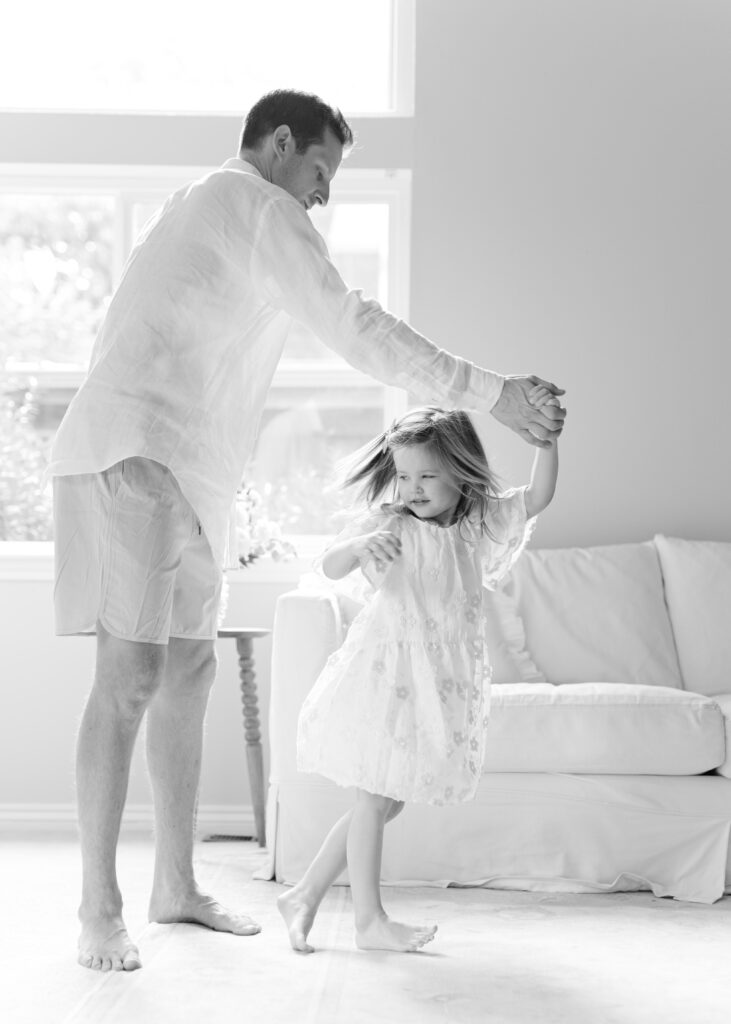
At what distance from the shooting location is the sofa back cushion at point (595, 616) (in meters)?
3.35

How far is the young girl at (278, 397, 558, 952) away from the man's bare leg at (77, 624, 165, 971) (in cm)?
35

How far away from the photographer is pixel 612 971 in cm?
216

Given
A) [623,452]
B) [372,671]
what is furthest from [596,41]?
[372,671]

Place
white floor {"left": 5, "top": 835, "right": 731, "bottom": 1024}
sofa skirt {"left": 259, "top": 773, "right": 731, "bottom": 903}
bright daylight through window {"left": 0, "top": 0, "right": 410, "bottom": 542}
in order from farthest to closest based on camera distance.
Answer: bright daylight through window {"left": 0, "top": 0, "right": 410, "bottom": 542}
sofa skirt {"left": 259, "top": 773, "right": 731, "bottom": 903}
white floor {"left": 5, "top": 835, "right": 731, "bottom": 1024}

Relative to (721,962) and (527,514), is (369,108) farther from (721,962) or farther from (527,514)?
(721,962)

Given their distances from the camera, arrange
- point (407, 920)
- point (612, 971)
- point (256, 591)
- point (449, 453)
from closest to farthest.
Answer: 1. point (612, 971)
2. point (449, 453)
3. point (407, 920)
4. point (256, 591)

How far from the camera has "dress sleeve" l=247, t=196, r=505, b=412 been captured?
6.73 feet

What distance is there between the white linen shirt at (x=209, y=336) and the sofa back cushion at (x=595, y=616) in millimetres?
1425

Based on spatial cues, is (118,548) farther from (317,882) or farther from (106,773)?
(317,882)

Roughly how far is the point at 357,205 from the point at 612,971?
2.63 meters

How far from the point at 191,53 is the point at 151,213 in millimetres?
536

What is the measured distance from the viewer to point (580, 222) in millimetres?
3848

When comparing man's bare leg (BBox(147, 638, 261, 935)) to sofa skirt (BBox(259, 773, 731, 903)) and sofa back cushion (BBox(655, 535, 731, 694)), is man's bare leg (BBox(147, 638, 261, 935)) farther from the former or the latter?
sofa back cushion (BBox(655, 535, 731, 694))

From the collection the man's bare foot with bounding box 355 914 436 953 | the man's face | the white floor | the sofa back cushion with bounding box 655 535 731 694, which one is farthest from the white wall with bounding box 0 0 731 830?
the man's bare foot with bounding box 355 914 436 953
